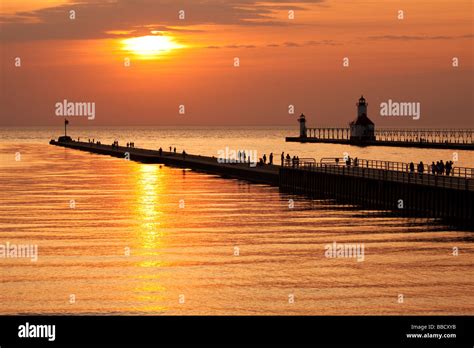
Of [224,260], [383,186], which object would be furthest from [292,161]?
[224,260]

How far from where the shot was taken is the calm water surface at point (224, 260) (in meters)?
31.5

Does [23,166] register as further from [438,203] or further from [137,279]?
[137,279]

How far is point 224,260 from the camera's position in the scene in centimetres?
4038

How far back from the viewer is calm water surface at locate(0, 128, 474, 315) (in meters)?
31.5

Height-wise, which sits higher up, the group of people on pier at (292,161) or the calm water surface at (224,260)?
the group of people on pier at (292,161)

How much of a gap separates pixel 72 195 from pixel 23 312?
46.4 metres

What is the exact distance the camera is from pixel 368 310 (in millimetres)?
29969
